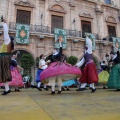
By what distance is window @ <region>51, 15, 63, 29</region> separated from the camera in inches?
585

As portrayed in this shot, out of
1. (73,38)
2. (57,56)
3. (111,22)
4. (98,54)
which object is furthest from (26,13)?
(57,56)

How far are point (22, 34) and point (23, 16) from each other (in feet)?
6.94

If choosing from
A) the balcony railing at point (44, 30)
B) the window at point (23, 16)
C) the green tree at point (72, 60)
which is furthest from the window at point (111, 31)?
the window at point (23, 16)

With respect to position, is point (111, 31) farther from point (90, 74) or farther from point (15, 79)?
point (15, 79)

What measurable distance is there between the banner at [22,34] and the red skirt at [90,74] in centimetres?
866

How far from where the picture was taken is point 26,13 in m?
14.1

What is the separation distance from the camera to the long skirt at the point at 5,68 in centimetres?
430

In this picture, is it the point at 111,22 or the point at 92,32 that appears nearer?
the point at 92,32

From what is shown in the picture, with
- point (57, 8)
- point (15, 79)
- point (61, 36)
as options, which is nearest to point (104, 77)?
point (15, 79)

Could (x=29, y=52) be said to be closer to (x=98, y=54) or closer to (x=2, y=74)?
(x=98, y=54)

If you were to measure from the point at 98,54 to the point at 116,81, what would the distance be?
10.3 metres

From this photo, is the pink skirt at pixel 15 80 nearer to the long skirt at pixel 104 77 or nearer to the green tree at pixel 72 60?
the long skirt at pixel 104 77

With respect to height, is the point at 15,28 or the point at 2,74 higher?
the point at 15,28

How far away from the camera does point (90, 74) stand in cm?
512
